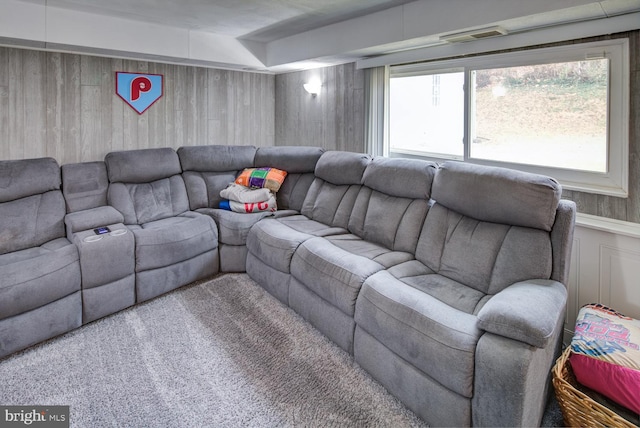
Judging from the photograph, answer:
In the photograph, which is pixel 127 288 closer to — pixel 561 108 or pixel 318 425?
pixel 318 425

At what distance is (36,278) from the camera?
243 cm

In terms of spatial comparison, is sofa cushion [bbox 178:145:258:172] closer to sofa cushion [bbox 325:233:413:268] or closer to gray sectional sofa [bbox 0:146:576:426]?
gray sectional sofa [bbox 0:146:576:426]

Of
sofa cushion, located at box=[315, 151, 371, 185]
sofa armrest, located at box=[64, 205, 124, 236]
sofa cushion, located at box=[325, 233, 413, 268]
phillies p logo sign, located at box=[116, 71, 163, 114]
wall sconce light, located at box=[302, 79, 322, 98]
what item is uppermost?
wall sconce light, located at box=[302, 79, 322, 98]

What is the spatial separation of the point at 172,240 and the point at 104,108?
1.65 m

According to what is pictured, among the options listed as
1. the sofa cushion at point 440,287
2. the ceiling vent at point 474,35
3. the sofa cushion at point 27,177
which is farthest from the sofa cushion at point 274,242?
the ceiling vent at point 474,35

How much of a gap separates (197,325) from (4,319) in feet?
3.69

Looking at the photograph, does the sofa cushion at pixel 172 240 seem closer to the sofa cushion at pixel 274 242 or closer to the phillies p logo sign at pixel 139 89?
the sofa cushion at pixel 274 242

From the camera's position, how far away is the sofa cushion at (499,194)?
2.09 meters

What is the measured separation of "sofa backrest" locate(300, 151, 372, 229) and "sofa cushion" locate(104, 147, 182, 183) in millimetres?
1470

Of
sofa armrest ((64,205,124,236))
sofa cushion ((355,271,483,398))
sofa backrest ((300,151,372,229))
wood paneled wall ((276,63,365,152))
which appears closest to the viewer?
sofa cushion ((355,271,483,398))

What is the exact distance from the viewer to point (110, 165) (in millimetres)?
3645

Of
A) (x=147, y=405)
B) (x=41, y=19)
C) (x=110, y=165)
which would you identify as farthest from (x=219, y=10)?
(x=147, y=405)

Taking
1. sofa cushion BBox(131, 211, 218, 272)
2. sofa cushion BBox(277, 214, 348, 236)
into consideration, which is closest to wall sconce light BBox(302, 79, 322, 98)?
A: sofa cushion BBox(277, 214, 348, 236)

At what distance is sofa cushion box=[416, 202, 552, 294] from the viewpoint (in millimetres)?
2090
